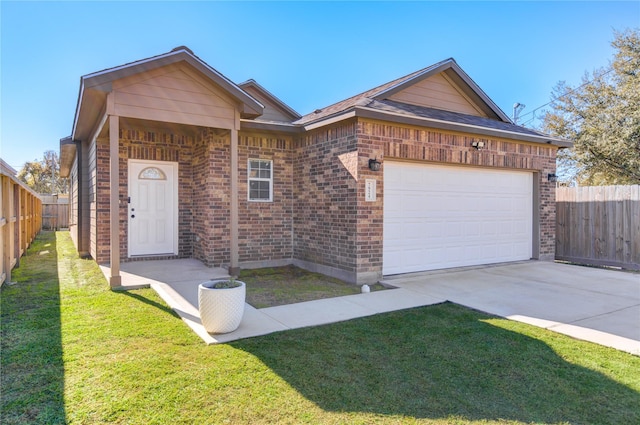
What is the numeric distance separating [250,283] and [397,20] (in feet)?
31.4

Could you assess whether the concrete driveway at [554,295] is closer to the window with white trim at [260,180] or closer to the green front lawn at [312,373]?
the green front lawn at [312,373]

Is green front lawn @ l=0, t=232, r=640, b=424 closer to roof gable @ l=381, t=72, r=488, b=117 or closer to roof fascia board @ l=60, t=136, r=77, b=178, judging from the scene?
roof gable @ l=381, t=72, r=488, b=117

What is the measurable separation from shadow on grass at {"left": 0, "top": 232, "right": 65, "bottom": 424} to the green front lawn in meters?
0.01

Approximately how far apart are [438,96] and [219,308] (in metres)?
8.32

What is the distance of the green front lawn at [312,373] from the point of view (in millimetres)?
2843

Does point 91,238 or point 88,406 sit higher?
point 91,238

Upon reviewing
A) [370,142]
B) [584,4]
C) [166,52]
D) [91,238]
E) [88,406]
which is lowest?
[88,406]

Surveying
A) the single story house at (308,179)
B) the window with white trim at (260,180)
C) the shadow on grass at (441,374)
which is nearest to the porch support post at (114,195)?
the single story house at (308,179)

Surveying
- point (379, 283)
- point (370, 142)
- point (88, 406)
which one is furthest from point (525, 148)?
point (88, 406)

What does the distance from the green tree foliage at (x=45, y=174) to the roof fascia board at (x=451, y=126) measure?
39546 mm

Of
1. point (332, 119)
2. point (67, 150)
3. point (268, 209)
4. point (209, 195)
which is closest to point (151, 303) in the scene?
point (209, 195)

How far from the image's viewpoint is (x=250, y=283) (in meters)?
7.15

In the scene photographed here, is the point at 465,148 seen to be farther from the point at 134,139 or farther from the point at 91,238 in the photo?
→ the point at 91,238

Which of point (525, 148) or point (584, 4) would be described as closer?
point (525, 148)
